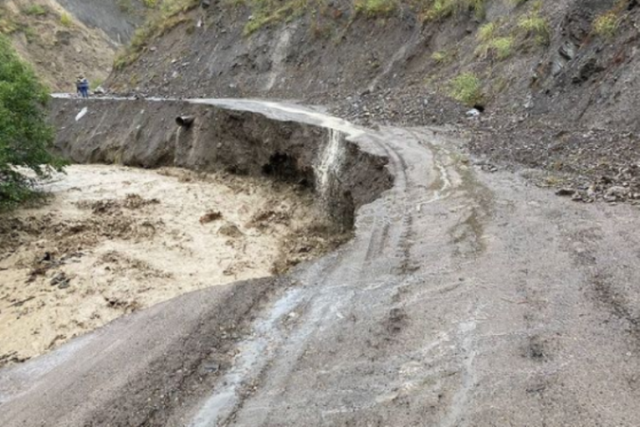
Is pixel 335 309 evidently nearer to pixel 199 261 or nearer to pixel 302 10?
pixel 199 261

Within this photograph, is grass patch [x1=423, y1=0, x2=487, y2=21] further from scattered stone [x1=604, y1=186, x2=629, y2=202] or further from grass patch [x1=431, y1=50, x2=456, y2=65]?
scattered stone [x1=604, y1=186, x2=629, y2=202]

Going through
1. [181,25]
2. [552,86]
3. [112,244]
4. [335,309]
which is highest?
[181,25]

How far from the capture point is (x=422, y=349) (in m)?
3.94

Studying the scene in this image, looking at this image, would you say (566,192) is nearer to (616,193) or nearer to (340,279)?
(616,193)

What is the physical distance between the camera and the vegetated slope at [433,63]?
929cm

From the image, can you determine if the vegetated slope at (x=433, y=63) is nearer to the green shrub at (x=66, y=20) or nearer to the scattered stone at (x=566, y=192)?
the scattered stone at (x=566, y=192)

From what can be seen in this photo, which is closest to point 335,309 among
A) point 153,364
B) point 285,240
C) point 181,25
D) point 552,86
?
point 153,364

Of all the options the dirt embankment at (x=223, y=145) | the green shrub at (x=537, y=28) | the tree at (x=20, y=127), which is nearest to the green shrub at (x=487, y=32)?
the green shrub at (x=537, y=28)

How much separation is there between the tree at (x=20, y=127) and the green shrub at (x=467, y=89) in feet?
37.4

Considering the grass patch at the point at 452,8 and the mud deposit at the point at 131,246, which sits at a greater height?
the grass patch at the point at 452,8

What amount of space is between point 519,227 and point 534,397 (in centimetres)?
309

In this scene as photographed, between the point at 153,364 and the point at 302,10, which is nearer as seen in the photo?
the point at 153,364

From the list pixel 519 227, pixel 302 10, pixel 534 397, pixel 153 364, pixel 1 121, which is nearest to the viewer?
pixel 534 397

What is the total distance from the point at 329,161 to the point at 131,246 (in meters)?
4.84
